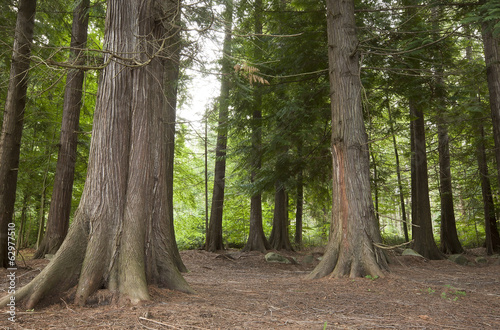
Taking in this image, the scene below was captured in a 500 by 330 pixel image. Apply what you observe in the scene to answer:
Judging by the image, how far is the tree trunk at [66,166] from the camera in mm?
8805

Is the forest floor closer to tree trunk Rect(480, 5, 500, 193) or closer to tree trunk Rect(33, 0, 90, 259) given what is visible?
A: tree trunk Rect(33, 0, 90, 259)

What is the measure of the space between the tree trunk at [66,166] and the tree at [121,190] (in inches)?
191

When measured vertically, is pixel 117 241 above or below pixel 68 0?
below

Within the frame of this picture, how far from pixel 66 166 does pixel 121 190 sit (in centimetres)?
588

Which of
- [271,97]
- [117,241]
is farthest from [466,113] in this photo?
[117,241]

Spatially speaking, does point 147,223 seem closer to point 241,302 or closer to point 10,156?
point 241,302

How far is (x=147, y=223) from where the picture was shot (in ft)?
15.5

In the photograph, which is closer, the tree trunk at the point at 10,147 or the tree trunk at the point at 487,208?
the tree trunk at the point at 10,147

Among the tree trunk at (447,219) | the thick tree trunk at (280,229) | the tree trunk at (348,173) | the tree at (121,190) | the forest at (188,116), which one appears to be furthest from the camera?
the thick tree trunk at (280,229)

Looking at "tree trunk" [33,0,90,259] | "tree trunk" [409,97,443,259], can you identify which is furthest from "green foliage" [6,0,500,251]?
"tree trunk" [409,97,443,259]

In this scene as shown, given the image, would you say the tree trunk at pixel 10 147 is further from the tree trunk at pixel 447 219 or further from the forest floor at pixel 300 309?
the tree trunk at pixel 447 219

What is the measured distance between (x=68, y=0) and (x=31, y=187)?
25.5 feet

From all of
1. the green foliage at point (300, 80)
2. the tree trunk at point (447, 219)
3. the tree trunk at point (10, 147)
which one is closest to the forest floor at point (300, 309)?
the tree trunk at point (10, 147)

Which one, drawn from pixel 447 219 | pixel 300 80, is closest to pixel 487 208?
pixel 447 219
